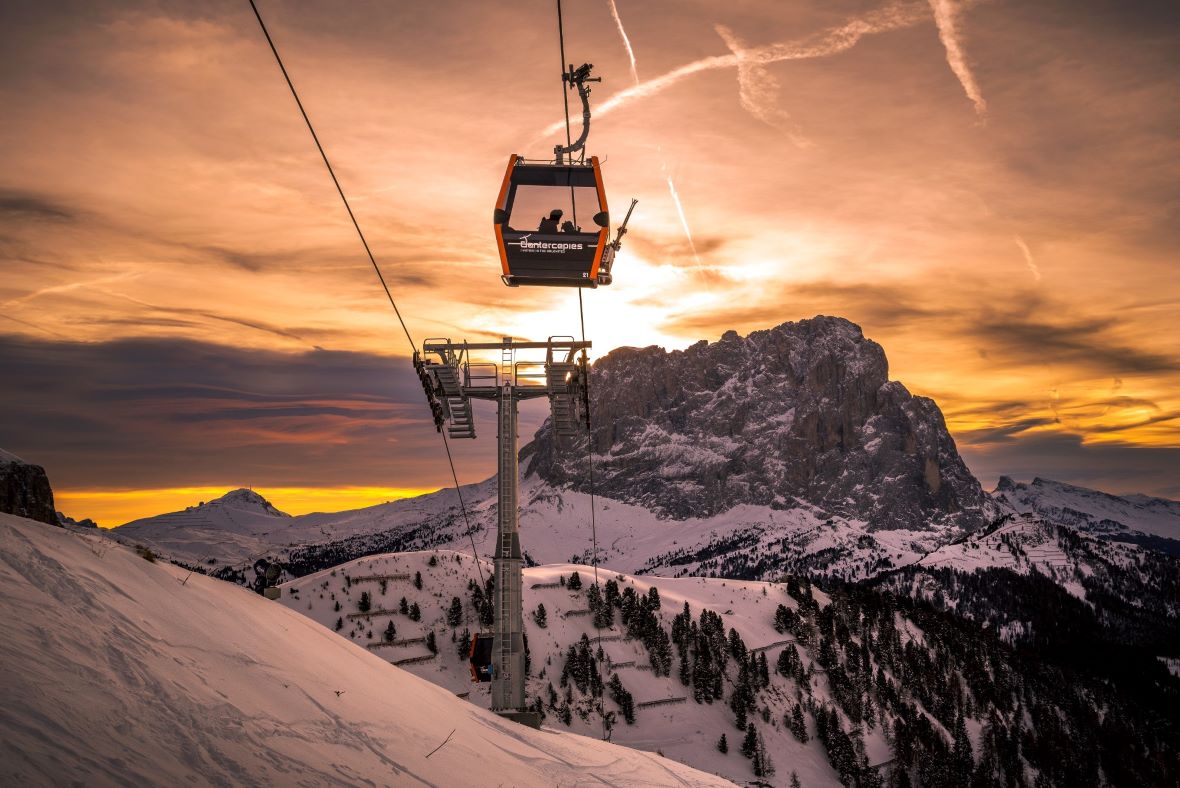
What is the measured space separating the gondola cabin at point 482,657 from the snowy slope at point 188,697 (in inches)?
425

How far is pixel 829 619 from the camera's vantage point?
495ft

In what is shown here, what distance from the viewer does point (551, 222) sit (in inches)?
1049

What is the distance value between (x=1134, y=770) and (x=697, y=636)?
108 meters

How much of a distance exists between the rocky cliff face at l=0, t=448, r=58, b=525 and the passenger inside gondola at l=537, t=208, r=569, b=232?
1542 centimetres

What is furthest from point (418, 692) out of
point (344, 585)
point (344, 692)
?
point (344, 585)

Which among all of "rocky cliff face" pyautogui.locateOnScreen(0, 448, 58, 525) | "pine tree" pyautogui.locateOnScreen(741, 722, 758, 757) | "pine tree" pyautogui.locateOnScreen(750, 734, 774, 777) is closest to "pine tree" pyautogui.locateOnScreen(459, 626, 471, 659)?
"pine tree" pyautogui.locateOnScreen(741, 722, 758, 757)

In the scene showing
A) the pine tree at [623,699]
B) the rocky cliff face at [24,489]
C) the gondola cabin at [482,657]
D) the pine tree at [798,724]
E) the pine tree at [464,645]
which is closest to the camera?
the rocky cliff face at [24,489]

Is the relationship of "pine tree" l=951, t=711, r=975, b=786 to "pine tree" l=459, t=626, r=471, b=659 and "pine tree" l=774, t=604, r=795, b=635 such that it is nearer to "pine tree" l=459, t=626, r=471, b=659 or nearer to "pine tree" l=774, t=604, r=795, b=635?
"pine tree" l=774, t=604, r=795, b=635

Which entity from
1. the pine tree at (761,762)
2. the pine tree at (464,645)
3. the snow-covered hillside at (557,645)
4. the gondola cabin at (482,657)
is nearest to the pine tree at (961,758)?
the snow-covered hillside at (557,645)

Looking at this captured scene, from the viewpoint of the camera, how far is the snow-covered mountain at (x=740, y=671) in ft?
380

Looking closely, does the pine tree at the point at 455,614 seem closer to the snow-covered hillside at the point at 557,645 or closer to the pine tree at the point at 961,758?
the snow-covered hillside at the point at 557,645

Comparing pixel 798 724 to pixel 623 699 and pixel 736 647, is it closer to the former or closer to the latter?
pixel 736 647

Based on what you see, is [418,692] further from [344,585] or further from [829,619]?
[829,619]

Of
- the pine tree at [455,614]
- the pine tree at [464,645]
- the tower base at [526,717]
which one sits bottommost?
the pine tree at [464,645]
